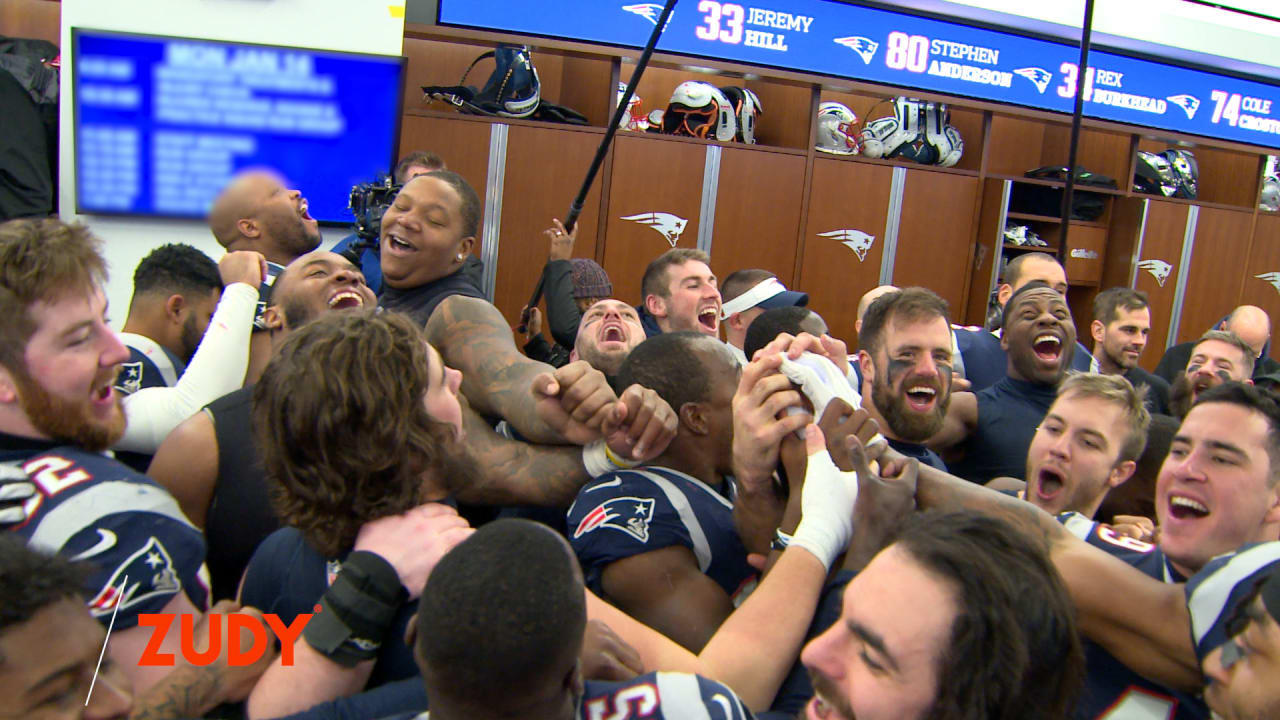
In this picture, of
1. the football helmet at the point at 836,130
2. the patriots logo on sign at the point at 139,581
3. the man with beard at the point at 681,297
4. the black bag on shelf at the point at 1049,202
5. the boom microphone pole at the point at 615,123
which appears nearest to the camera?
the patriots logo on sign at the point at 139,581

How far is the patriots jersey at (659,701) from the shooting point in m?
1.06

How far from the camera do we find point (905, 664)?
39.3 inches

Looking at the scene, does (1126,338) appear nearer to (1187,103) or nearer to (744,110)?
Answer: (744,110)

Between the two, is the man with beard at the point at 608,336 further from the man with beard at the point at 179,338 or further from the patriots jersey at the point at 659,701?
the patriots jersey at the point at 659,701

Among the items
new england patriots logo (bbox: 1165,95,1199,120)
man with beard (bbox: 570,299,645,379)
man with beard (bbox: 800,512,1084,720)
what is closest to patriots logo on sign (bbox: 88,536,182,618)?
man with beard (bbox: 800,512,1084,720)

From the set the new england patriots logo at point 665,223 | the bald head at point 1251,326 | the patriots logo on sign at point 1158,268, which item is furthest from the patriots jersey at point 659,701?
the patriots logo on sign at point 1158,268

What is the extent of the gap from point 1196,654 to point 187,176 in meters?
2.51

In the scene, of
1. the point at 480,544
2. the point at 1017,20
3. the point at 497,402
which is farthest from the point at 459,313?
the point at 1017,20

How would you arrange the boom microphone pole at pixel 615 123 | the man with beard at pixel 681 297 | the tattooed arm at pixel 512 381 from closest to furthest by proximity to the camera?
the tattooed arm at pixel 512 381 → the boom microphone pole at pixel 615 123 → the man with beard at pixel 681 297

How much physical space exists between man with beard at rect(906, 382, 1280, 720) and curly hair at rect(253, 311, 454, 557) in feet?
2.88

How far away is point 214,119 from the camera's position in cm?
286

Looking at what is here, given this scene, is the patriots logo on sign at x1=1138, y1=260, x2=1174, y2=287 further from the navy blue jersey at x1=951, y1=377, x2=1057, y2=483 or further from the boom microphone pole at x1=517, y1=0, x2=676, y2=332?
the boom microphone pole at x1=517, y1=0, x2=676, y2=332

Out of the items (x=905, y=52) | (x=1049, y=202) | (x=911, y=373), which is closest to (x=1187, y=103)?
(x=1049, y=202)

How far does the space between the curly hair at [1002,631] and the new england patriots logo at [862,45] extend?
589cm
